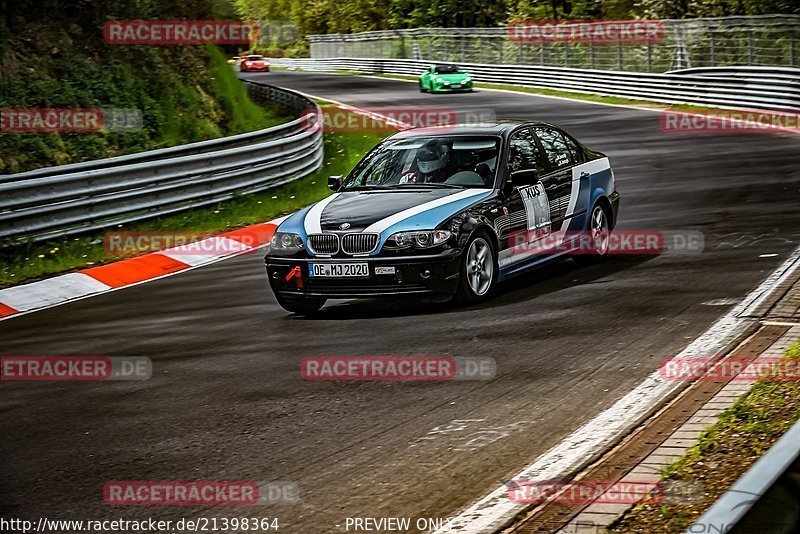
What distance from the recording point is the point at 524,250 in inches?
403

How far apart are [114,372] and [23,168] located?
1029 cm

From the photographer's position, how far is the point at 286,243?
9.71 meters

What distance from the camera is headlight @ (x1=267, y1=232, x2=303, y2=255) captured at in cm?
962

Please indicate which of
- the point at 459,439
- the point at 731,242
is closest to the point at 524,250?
the point at 731,242

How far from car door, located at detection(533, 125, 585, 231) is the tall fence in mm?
21307

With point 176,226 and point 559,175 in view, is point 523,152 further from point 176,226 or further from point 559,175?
point 176,226

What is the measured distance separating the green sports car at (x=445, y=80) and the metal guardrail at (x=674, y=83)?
2908 mm

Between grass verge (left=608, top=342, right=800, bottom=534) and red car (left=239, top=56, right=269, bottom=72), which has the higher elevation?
grass verge (left=608, top=342, right=800, bottom=534)

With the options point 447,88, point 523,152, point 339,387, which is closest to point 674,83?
point 447,88

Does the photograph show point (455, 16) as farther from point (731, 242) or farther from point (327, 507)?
point (327, 507)

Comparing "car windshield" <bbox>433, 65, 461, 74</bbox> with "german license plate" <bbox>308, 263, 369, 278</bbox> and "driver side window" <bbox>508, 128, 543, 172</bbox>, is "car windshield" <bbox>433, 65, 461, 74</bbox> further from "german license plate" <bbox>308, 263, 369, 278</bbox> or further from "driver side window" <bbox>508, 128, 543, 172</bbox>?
"german license plate" <bbox>308, 263, 369, 278</bbox>

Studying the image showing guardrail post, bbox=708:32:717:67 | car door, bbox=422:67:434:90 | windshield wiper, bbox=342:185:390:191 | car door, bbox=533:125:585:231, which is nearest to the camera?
windshield wiper, bbox=342:185:390:191

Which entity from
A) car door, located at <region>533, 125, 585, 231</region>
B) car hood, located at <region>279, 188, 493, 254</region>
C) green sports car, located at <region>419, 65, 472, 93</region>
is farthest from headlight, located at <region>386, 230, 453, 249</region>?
green sports car, located at <region>419, 65, 472, 93</region>

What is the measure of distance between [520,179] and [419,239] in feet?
4.50
